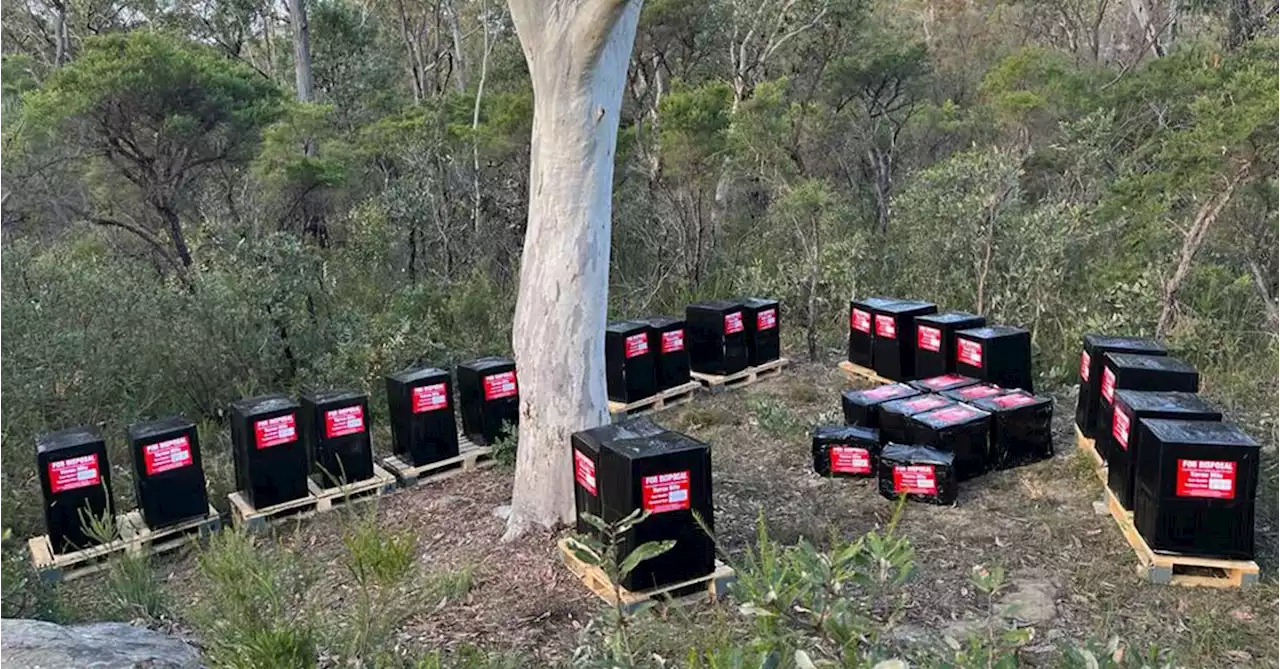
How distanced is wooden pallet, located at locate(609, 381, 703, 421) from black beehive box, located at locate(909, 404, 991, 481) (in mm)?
2194

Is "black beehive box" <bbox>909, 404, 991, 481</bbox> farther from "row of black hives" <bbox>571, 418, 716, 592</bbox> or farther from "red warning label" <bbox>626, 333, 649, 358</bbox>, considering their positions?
"red warning label" <bbox>626, 333, 649, 358</bbox>

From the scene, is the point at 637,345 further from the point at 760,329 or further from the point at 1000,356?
the point at 1000,356

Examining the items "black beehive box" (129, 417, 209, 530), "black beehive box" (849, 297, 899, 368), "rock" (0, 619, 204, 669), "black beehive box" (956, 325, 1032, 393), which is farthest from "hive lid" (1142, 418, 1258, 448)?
"black beehive box" (129, 417, 209, 530)

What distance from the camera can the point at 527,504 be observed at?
5.16 meters

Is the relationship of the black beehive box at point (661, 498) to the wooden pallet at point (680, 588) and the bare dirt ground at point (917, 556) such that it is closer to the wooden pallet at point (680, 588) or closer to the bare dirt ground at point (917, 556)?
the wooden pallet at point (680, 588)

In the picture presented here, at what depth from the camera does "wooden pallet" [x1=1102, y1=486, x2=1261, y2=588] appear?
457cm

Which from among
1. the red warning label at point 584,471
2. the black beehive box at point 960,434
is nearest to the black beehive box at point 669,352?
the black beehive box at point 960,434

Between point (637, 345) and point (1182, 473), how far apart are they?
3.86 meters

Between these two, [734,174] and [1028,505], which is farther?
[734,174]

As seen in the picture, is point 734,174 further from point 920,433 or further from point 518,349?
point 518,349


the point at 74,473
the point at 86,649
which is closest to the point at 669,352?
the point at 74,473

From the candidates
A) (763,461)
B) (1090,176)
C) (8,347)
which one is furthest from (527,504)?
(1090,176)

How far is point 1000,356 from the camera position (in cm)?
688

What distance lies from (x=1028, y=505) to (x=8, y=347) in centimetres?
719
